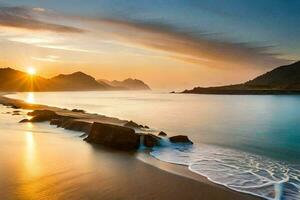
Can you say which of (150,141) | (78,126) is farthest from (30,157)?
(78,126)

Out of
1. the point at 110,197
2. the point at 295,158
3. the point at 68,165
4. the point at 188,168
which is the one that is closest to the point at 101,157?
the point at 68,165

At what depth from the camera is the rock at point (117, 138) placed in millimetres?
24219

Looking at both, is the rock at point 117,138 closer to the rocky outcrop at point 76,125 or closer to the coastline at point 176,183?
the coastline at point 176,183

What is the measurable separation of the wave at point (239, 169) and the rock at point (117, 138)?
1.68m

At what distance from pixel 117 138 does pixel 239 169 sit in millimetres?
9096

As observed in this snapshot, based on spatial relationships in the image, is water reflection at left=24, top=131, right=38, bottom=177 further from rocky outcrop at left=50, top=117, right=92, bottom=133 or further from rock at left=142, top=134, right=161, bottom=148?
rock at left=142, top=134, right=161, bottom=148

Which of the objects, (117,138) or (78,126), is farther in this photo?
(78,126)

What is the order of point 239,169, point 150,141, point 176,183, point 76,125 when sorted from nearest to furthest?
point 176,183 < point 239,169 < point 150,141 < point 76,125

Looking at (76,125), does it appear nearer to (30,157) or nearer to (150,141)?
(150,141)

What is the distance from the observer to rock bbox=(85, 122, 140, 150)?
24.2 meters

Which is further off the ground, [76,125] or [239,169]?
[76,125]

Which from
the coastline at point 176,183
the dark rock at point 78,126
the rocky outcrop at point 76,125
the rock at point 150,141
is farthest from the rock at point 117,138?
the dark rock at point 78,126

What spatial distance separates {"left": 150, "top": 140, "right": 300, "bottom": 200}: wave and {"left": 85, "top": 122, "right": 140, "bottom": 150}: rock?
5.50 ft

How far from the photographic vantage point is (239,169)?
19.0m
